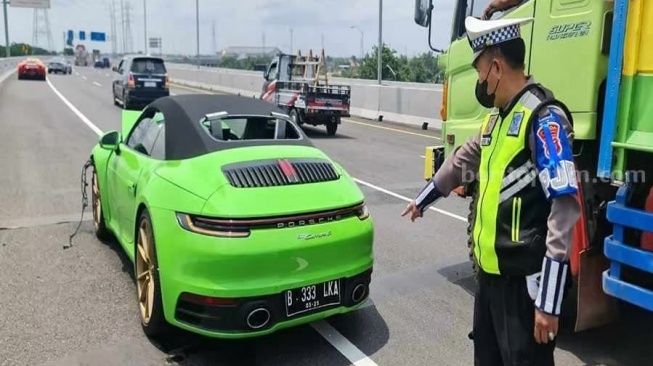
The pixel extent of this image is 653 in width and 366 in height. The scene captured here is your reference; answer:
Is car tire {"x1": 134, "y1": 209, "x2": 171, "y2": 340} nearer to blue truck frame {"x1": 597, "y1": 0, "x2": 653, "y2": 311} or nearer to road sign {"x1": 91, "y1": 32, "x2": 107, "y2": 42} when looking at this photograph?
blue truck frame {"x1": 597, "y1": 0, "x2": 653, "y2": 311}

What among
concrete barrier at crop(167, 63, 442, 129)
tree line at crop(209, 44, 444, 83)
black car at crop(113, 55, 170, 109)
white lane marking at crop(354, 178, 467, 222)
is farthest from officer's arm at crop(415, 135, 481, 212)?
tree line at crop(209, 44, 444, 83)

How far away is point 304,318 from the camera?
3.52 m

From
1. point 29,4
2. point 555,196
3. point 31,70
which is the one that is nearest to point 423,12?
point 555,196

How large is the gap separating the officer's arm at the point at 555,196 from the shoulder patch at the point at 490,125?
245 millimetres

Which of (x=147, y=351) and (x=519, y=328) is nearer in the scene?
(x=519, y=328)

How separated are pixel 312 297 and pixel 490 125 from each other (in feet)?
5.36

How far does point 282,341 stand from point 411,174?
6690mm

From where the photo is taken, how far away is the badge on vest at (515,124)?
7.29 feet

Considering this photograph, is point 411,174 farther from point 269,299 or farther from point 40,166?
point 269,299

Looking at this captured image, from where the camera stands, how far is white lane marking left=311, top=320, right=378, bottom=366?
3619 mm

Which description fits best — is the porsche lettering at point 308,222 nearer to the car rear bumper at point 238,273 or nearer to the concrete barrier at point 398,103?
the car rear bumper at point 238,273

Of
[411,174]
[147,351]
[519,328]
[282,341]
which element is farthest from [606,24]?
[411,174]

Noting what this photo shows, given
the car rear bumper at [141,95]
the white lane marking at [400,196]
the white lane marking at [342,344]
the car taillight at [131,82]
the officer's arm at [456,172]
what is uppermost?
the car taillight at [131,82]

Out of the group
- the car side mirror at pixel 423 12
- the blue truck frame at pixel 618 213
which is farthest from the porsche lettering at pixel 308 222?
the car side mirror at pixel 423 12
